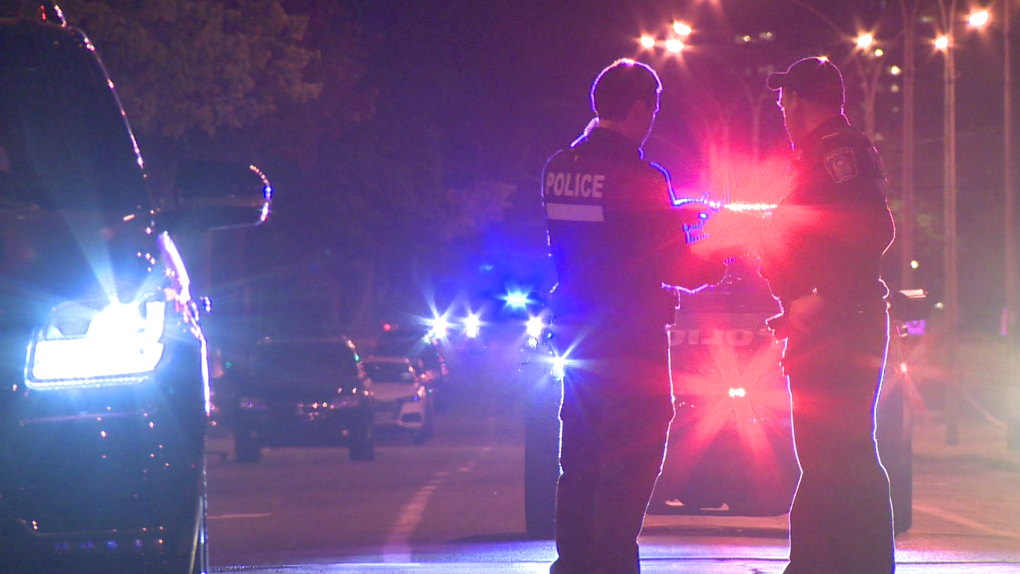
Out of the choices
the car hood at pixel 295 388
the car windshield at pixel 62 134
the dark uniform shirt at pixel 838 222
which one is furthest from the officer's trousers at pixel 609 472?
the car hood at pixel 295 388

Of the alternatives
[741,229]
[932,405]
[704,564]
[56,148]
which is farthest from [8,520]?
[932,405]

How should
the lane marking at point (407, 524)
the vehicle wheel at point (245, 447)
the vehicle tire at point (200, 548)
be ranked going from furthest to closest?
the vehicle wheel at point (245, 447)
the lane marking at point (407, 524)
the vehicle tire at point (200, 548)

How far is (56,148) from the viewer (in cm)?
424

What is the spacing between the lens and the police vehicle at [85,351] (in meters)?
3.50

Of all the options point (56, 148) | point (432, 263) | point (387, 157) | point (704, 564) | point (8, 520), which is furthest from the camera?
point (432, 263)

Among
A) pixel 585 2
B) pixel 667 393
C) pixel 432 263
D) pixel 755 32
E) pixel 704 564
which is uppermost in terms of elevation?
pixel 755 32

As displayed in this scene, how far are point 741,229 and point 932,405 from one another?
95.5ft

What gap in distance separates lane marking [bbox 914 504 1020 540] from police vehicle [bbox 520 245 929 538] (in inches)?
87.4

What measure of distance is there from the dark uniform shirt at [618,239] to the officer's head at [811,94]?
2.21ft

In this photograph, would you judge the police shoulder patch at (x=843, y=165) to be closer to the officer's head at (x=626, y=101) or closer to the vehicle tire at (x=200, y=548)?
the officer's head at (x=626, y=101)

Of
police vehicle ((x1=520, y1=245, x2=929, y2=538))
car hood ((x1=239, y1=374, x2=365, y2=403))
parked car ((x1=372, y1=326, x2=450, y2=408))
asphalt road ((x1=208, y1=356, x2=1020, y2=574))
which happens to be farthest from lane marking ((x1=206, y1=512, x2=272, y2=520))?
parked car ((x1=372, y1=326, x2=450, y2=408))

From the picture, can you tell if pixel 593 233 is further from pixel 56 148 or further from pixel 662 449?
pixel 56 148

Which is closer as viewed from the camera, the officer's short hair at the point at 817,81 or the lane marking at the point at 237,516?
the officer's short hair at the point at 817,81

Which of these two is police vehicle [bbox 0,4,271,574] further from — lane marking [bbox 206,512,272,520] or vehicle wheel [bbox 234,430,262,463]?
vehicle wheel [bbox 234,430,262,463]
